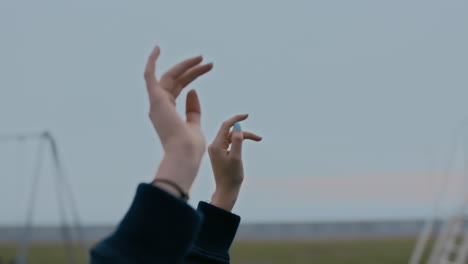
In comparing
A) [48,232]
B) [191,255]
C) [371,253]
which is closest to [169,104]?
[191,255]

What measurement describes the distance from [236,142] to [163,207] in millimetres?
454

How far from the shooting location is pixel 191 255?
114cm

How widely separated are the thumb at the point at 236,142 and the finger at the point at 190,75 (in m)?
0.28

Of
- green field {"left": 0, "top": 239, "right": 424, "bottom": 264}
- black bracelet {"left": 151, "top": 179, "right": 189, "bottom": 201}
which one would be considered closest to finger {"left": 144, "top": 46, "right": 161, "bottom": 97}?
black bracelet {"left": 151, "top": 179, "right": 189, "bottom": 201}

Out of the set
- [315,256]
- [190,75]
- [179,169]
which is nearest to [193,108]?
[190,75]

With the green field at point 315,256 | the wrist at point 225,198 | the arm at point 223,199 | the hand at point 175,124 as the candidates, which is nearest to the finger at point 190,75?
the hand at point 175,124

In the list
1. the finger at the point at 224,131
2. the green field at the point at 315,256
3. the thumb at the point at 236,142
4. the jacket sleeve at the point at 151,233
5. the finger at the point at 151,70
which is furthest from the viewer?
the green field at the point at 315,256

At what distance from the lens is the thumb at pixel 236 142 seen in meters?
1.17

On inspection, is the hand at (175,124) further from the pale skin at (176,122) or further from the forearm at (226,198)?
the forearm at (226,198)

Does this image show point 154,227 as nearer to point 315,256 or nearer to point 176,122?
point 176,122

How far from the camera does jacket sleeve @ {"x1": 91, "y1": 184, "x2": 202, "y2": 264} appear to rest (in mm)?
721

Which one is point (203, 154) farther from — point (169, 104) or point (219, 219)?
point (219, 219)

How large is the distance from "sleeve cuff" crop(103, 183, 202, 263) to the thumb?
1.35 feet

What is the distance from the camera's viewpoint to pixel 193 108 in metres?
0.95
